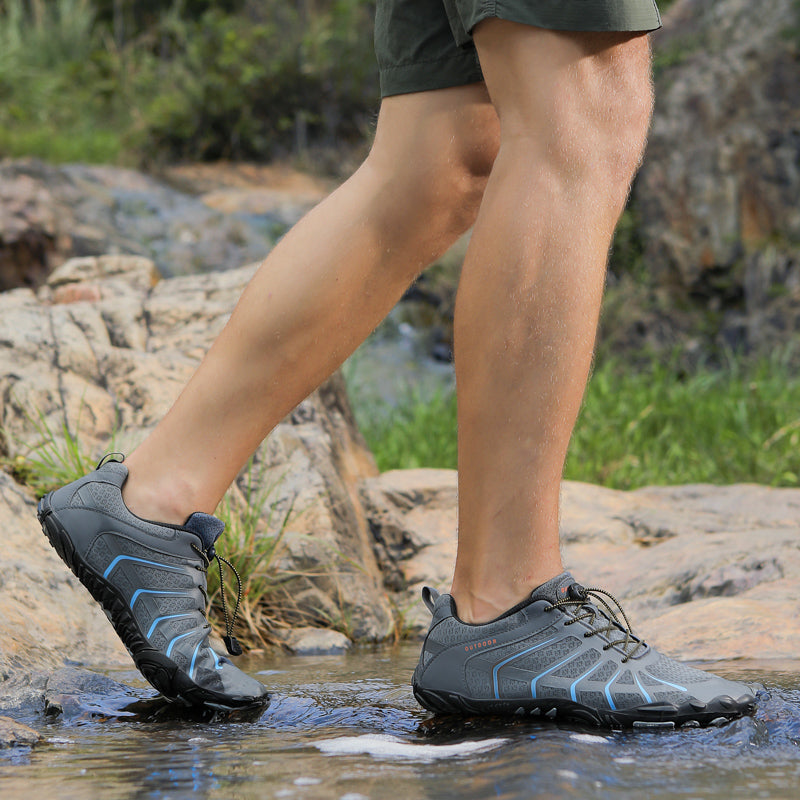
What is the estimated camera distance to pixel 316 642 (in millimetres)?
2074

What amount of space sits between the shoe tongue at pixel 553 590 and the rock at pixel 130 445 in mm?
835

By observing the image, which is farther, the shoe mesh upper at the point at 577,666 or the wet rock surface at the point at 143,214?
the wet rock surface at the point at 143,214

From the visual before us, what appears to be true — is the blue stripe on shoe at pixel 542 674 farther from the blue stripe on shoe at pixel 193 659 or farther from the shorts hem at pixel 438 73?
the shorts hem at pixel 438 73

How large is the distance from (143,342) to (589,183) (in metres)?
1.89

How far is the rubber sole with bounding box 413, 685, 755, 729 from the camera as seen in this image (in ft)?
3.85

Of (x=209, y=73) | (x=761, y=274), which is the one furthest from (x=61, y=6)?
(x=761, y=274)

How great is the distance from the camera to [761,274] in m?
6.88

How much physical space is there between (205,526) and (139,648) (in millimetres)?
191

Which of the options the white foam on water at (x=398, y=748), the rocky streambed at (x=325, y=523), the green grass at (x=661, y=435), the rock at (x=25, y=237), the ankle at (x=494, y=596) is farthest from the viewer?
the rock at (x=25, y=237)

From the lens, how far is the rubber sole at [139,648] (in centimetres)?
129

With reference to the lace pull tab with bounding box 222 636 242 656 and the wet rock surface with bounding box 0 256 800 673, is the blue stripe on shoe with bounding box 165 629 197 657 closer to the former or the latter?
the lace pull tab with bounding box 222 636 242 656

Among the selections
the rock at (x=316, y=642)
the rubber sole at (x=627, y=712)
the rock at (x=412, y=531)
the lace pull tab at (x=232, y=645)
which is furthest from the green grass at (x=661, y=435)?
the rubber sole at (x=627, y=712)

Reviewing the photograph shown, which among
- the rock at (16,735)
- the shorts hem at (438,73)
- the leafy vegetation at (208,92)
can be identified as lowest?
the rock at (16,735)

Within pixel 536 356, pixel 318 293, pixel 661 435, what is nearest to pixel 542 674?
pixel 536 356
